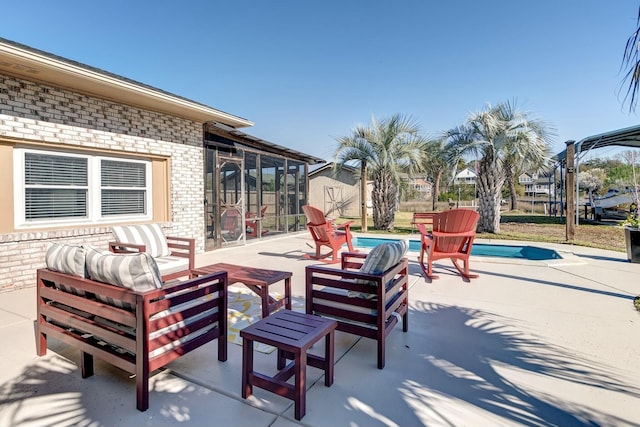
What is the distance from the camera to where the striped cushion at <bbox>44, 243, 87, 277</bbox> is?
2322 mm

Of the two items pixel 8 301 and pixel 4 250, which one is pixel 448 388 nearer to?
pixel 8 301

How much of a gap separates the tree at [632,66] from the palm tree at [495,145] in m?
8.67

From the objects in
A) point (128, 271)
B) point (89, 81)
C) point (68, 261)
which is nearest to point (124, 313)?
point (128, 271)

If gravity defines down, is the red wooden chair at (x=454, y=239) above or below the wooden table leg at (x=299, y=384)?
above

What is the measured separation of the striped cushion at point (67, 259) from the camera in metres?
2.32

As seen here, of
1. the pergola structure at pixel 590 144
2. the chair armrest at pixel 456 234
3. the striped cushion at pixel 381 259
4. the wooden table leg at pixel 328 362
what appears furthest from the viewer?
the pergola structure at pixel 590 144

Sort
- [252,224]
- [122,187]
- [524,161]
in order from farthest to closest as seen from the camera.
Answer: [524,161] < [252,224] < [122,187]

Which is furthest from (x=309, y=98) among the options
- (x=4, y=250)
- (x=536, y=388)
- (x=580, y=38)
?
(x=536, y=388)

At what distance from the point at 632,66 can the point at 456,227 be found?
319cm

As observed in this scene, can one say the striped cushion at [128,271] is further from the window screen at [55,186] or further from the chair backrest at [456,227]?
the chair backrest at [456,227]

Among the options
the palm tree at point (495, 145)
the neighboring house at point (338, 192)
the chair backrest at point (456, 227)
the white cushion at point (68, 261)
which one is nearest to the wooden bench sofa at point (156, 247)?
the white cushion at point (68, 261)

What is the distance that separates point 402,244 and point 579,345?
71.5 inches

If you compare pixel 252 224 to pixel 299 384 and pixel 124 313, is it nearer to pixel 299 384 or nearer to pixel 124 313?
pixel 124 313

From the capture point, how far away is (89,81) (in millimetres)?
4938
